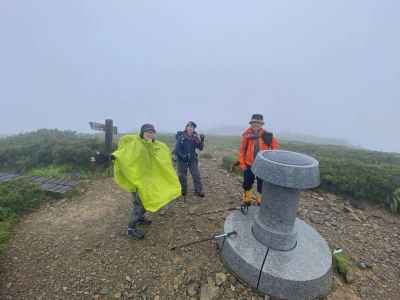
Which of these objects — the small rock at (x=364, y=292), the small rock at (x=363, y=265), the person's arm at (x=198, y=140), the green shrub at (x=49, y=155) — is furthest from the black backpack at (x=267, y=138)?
the green shrub at (x=49, y=155)

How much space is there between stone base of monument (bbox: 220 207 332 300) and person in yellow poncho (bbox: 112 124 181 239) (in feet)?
5.09

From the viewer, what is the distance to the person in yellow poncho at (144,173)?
3945 millimetres

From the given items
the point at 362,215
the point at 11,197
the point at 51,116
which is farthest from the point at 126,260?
the point at 51,116

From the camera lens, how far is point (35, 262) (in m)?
3.79

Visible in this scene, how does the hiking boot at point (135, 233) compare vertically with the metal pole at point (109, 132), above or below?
below

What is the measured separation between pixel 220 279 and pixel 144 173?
239 centimetres

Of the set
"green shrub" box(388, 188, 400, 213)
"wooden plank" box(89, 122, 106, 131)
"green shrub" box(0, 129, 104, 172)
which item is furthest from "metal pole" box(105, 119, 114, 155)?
"green shrub" box(388, 188, 400, 213)

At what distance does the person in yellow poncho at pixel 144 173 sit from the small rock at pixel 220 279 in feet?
5.28

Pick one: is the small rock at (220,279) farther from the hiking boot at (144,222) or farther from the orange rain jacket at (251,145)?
the orange rain jacket at (251,145)

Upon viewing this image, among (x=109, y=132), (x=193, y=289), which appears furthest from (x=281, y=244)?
(x=109, y=132)

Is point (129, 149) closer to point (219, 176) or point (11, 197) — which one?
point (11, 197)

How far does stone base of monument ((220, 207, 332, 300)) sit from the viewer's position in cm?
326

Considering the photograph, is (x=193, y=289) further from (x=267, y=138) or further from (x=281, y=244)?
(x=267, y=138)

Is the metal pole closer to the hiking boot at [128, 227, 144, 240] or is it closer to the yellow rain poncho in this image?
the yellow rain poncho
